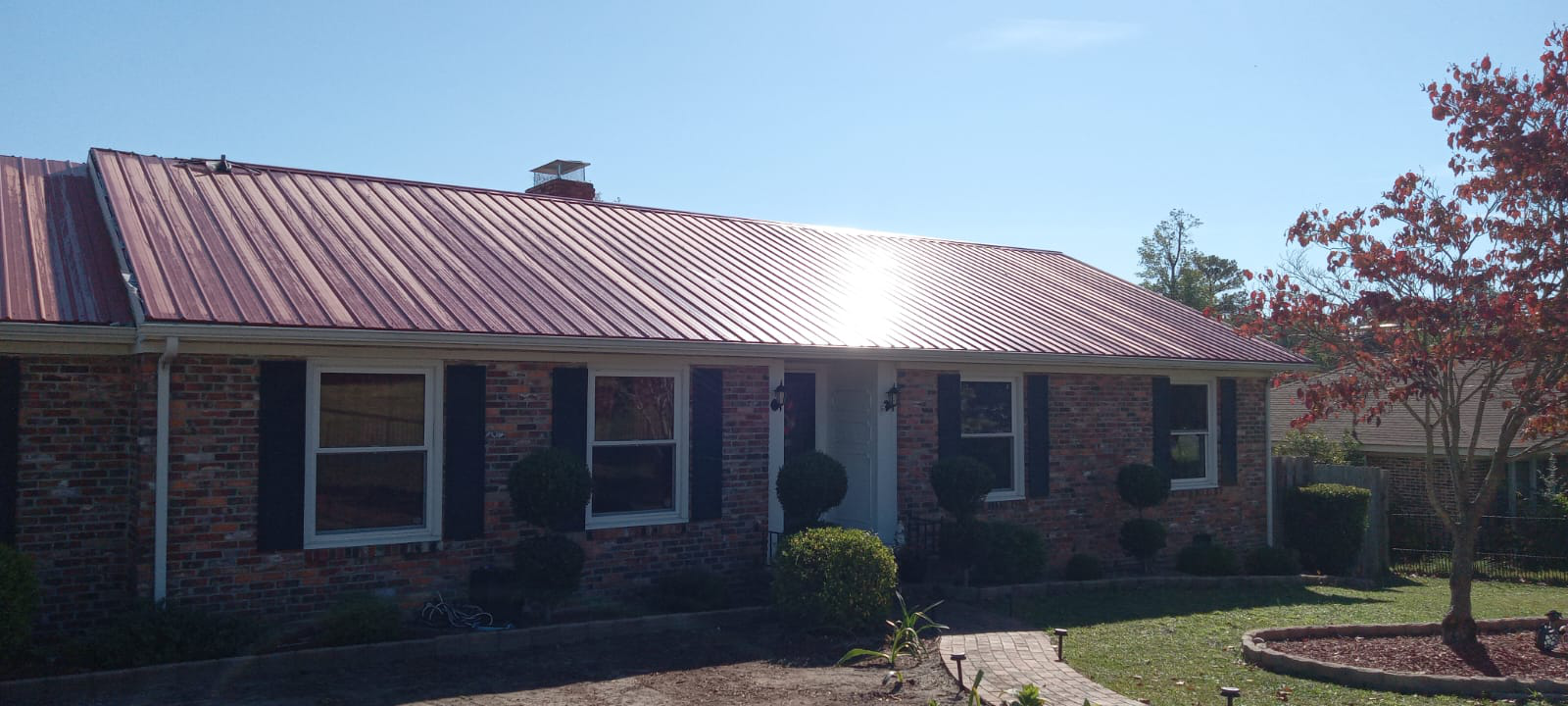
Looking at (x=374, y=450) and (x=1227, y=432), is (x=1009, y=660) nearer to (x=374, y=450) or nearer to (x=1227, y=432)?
(x=374, y=450)

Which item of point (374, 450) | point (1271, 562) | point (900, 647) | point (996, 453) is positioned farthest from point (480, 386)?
point (1271, 562)

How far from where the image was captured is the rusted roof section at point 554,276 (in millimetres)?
9789

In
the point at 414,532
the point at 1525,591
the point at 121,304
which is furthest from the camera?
the point at 1525,591

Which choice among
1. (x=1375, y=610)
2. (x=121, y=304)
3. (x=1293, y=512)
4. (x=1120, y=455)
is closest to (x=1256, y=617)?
(x=1375, y=610)

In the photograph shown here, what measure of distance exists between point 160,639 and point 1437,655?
985 cm

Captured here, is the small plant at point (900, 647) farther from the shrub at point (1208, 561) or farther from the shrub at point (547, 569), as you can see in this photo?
the shrub at point (1208, 561)

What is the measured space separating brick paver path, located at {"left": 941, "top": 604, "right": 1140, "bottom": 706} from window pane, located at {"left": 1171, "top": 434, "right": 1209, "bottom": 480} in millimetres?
5711

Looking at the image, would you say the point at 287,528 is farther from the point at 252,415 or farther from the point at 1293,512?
the point at 1293,512

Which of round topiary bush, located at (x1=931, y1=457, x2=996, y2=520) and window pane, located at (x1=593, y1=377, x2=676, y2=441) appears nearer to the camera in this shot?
window pane, located at (x1=593, y1=377, x2=676, y2=441)

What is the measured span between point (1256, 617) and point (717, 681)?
611cm

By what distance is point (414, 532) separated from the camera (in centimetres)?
989

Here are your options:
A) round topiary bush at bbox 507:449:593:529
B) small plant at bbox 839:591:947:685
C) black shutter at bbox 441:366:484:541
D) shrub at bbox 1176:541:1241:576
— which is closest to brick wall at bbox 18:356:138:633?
black shutter at bbox 441:366:484:541

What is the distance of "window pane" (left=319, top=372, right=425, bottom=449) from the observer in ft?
31.4

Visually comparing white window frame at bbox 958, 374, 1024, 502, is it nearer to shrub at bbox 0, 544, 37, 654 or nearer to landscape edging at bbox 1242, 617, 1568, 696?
landscape edging at bbox 1242, 617, 1568, 696
